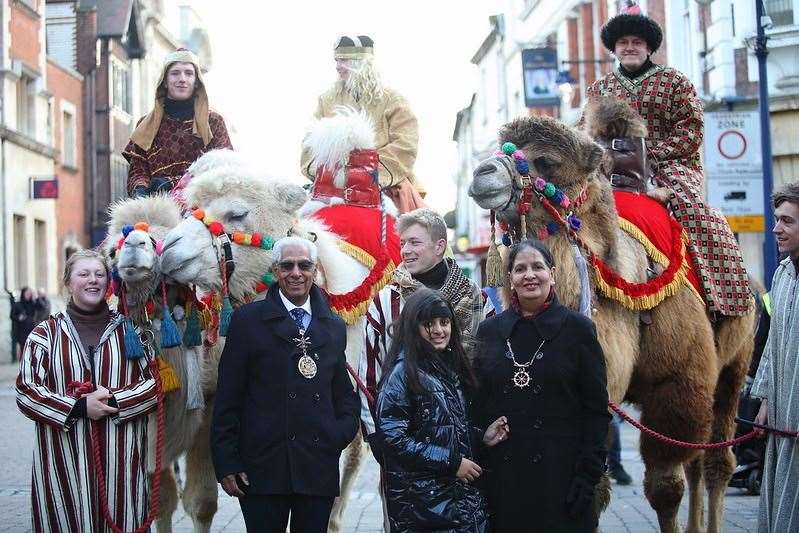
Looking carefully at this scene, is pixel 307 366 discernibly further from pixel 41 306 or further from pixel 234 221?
pixel 41 306

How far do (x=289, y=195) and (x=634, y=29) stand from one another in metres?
2.52

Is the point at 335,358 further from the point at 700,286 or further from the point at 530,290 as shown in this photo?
the point at 700,286

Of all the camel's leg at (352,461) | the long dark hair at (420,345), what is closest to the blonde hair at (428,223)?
the long dark hair at (420,345)

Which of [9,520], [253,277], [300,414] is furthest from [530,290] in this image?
[9,520]

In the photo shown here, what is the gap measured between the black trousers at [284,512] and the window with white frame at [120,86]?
40334 millimetres

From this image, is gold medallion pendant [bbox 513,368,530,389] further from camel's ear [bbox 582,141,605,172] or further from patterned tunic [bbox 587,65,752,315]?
patterned tunic [bbox 587,65,752,315]

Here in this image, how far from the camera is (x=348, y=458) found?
8156mm

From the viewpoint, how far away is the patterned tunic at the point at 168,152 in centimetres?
783

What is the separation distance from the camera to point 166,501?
6949 millimetres

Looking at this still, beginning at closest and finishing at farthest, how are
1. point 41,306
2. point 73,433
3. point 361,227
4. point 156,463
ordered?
→ point 73,433 → point 156,463 → point 361,227 → point 41,306

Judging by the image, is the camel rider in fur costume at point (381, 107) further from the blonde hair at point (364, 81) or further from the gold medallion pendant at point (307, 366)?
the gold medallion pendant at point (307, 366)

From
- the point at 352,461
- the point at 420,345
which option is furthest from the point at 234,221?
the point at 352,461

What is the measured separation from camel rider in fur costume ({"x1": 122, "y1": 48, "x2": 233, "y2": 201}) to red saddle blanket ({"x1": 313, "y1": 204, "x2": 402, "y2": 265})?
889 mm

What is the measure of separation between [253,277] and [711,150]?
11.8m
